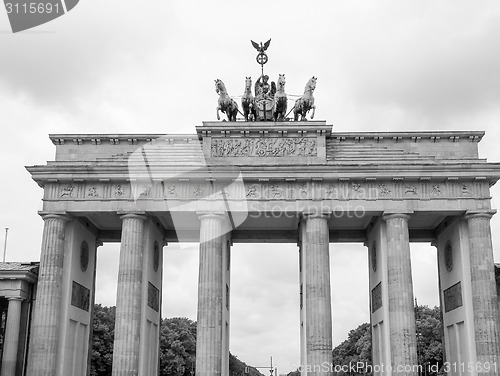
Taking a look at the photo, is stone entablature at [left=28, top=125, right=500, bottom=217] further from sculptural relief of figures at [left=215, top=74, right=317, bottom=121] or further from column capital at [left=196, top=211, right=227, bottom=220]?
sculptural relief of figures at [left=215, top=74, right=317, bottom=121]

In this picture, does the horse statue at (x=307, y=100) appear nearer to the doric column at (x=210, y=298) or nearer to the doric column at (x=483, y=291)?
the doric column at (x=210, y=298)

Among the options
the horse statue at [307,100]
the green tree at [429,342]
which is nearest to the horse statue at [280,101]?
the horse statue at [307,100]

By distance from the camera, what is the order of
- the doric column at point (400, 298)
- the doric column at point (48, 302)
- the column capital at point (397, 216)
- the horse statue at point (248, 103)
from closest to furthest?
the doric column at point (400, 298), the doric column at point (48, 302), the column capital at point (397, 216), the horse statue at point (248, 103)

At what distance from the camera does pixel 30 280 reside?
44.3m

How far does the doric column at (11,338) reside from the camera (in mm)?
41969

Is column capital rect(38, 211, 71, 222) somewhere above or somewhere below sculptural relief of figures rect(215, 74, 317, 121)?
below

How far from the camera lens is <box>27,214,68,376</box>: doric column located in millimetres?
39031

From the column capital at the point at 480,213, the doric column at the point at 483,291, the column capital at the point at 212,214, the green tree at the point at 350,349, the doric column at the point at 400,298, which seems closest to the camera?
the doric column at the point at 483,291

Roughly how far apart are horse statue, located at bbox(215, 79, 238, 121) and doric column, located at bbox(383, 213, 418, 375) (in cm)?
1232

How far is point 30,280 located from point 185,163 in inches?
533

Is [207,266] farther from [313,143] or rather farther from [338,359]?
[338,359]

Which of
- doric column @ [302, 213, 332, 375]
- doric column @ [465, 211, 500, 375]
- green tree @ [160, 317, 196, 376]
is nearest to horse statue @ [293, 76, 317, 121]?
doric column @ [302, 213, 332, 375]

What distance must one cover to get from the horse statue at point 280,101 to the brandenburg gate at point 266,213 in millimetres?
1426

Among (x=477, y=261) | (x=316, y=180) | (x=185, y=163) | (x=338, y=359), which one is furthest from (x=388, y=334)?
(x=338, y=359)
